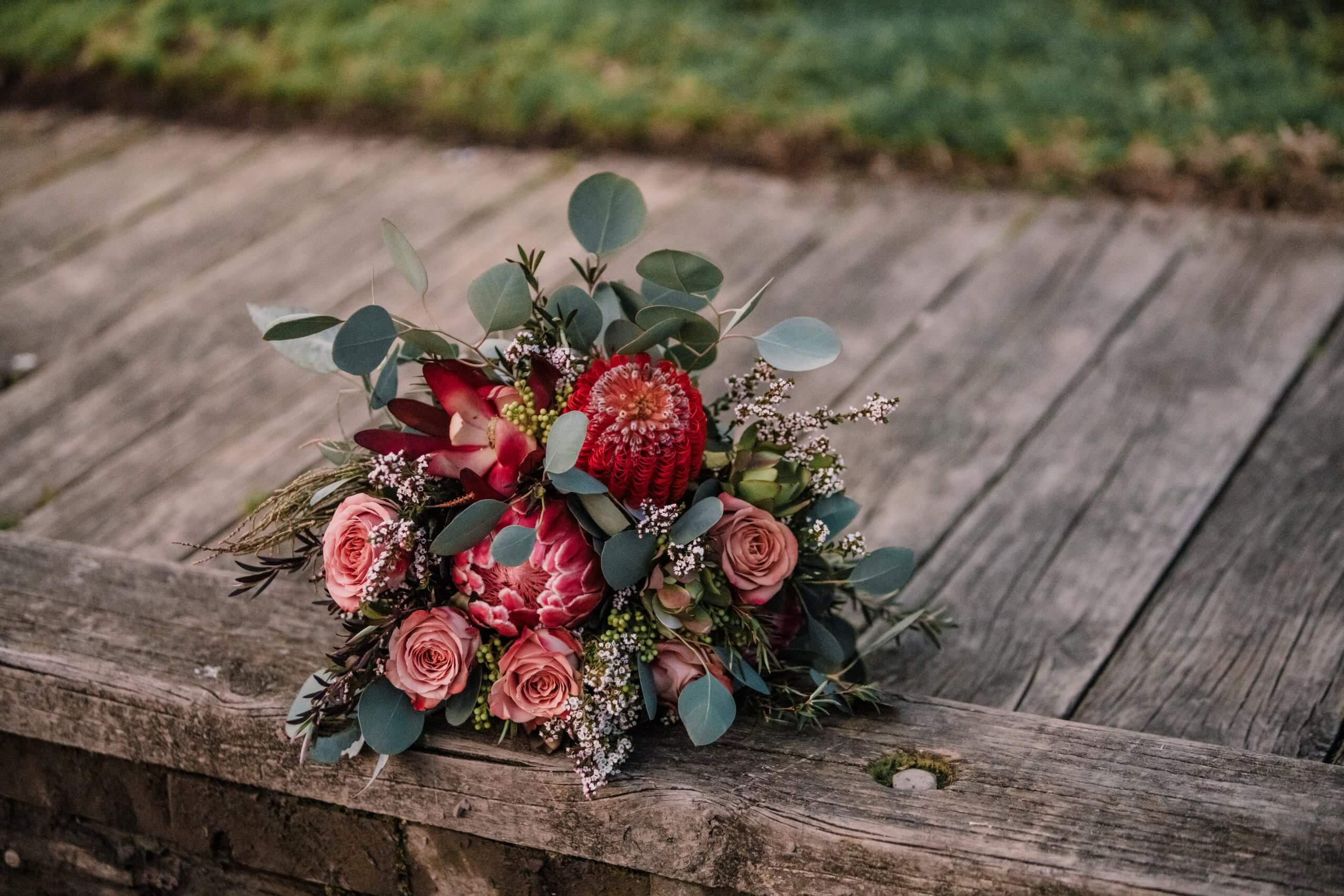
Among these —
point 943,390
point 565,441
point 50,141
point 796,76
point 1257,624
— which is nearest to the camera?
point 565,441

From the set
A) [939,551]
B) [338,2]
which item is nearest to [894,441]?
[939,551]

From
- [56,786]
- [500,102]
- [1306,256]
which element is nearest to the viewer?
[56,786]

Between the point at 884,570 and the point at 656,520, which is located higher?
the point at 656,520

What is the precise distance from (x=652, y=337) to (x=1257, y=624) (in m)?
1.05

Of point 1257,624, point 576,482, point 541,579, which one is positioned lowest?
point 1257,624

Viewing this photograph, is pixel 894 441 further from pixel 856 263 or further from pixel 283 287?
pixel 283 287

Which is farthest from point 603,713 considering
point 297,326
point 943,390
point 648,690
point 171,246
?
point 171,246

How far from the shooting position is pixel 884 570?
53.1 inches

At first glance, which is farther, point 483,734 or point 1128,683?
point 1128,683

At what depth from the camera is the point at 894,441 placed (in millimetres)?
2178

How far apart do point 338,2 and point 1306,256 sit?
3083mm

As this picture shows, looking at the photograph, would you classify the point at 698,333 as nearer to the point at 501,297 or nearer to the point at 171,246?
the point at 501,297

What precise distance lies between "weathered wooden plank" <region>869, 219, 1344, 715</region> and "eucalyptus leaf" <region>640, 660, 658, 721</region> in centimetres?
49

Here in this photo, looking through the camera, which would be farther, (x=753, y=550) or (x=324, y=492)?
(x=324, y=492)
